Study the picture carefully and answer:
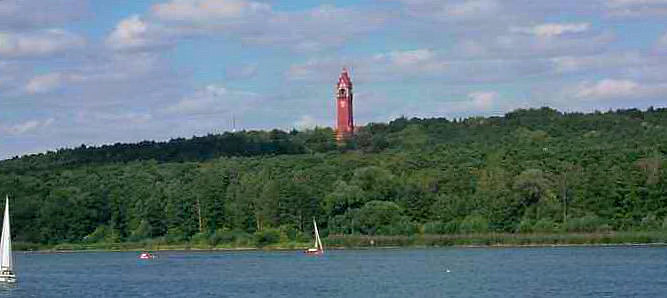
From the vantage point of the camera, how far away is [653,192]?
400 ft

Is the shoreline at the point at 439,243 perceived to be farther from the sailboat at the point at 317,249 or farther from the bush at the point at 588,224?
the sailboat at the point at 317,249

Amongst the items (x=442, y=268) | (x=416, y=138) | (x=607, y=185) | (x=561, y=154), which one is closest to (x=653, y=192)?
(x=607, y=185)

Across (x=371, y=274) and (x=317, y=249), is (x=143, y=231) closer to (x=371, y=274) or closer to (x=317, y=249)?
(x=317, y=249)

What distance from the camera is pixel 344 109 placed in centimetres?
19400

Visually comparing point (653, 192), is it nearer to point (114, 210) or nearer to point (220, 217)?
point (220, 217)

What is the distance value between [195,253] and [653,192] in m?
41.2

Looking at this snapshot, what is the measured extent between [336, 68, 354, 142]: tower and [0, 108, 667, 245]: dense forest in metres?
16.4

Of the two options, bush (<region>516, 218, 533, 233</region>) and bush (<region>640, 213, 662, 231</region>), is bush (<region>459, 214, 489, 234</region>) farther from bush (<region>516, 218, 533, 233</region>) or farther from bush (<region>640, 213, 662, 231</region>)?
bush (<region>640, 213, 662, 231</region>)

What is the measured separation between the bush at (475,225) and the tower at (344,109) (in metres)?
65.2

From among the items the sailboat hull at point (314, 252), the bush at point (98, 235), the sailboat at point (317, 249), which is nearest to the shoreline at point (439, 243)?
the bush at point (98, 235)

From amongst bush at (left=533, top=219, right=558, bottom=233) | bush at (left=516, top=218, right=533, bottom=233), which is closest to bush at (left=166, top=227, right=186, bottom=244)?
bush at (left=516, top=218, right=533, bottom=233)

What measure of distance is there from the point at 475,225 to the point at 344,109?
6779 cm

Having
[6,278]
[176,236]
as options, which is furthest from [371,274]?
[176,236]

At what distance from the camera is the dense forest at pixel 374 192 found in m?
126
